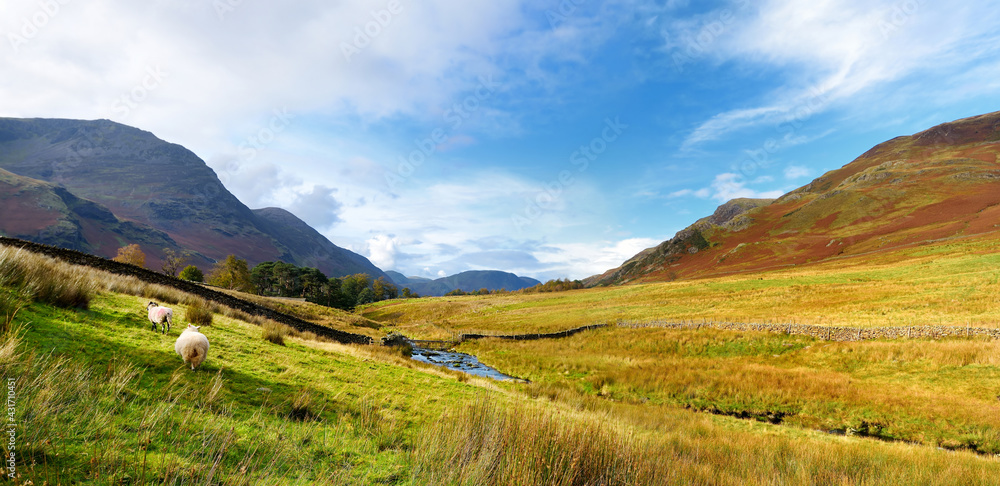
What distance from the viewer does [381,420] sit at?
263 inches

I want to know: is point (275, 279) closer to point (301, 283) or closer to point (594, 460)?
point (301, 283)

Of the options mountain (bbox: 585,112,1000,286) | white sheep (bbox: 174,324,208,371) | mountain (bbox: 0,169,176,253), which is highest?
mountain (bbox: 0,169,176,253)

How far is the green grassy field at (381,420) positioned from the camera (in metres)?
3.68

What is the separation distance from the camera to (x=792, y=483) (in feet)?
21.8

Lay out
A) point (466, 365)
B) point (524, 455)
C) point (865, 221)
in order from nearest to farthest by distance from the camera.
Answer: point (524, 455) < point (466, 365) < point (865, 221)

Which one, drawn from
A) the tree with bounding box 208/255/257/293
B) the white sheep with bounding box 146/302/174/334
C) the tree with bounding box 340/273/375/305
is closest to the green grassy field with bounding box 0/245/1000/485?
the white sheep with bounding box 146/302/174/334

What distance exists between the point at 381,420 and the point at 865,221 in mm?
142310

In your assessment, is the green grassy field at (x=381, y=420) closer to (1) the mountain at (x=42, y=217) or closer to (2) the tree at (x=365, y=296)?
(2) the tree at (x=365, y=296)

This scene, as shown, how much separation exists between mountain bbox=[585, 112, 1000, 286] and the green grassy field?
84.4 metres

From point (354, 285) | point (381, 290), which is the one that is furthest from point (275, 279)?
point (381, 290)

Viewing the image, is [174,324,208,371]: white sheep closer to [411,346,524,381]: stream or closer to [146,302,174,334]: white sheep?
[146,302,174,334]: white sheep

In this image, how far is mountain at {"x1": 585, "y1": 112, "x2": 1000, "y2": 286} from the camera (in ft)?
271

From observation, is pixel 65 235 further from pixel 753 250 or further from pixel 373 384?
pixel 753 250

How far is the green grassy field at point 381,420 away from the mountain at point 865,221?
8442 cm
